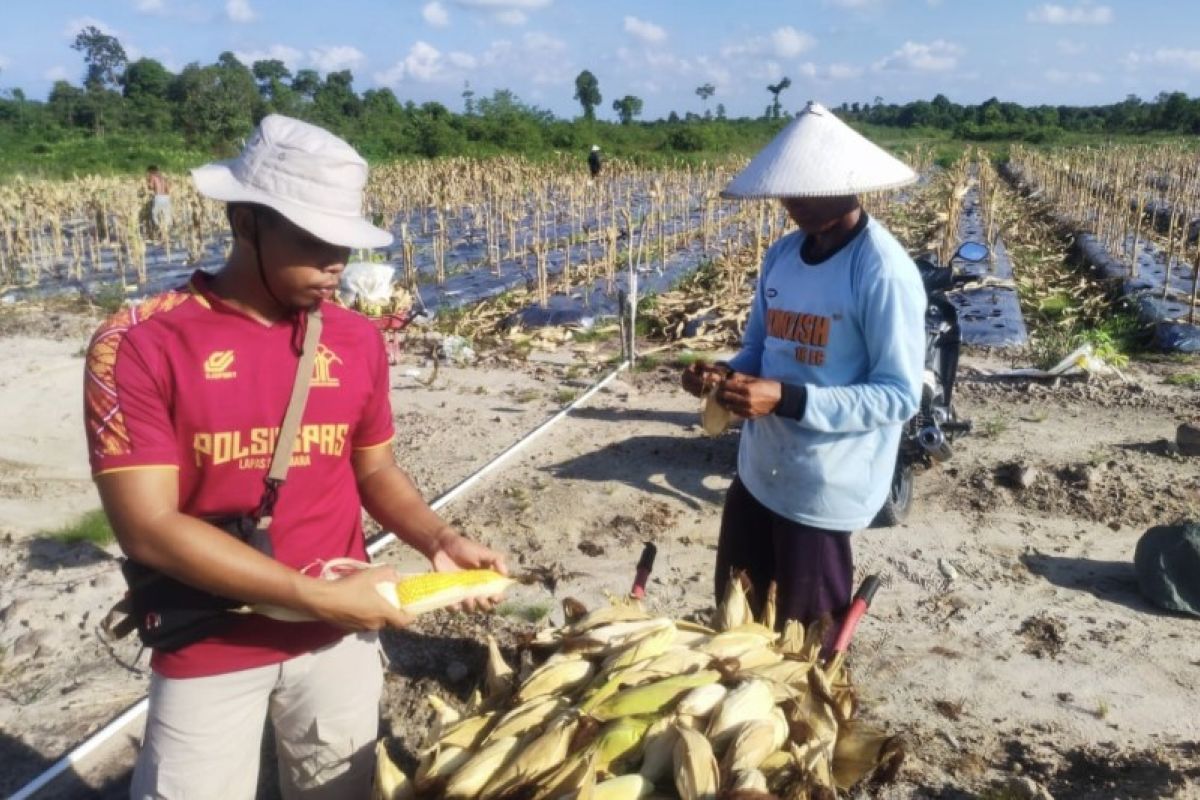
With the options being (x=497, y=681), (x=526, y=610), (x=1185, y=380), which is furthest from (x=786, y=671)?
(x=1185, y=380)

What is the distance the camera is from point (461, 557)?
217 cm

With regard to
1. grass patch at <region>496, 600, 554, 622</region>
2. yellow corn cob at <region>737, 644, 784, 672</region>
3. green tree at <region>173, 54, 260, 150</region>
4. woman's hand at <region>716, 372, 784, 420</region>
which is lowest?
grass patch at <region>496, 600, 554, 622</region>

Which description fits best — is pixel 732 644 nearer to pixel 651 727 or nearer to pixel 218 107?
pixel 651 727

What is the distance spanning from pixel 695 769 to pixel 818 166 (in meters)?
1.65

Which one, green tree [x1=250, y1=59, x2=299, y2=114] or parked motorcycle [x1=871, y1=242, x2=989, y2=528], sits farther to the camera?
green tree [x1=250, y1=59, x2=299, y2=114]

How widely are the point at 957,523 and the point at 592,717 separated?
3699mm

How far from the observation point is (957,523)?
16.6ft

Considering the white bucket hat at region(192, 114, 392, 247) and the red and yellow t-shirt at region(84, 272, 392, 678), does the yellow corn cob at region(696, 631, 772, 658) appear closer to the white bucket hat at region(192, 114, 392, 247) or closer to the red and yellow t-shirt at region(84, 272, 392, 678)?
the red and yellow t-shirt at region(84, 272, 392, 678)

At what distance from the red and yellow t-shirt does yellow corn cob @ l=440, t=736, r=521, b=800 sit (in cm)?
43

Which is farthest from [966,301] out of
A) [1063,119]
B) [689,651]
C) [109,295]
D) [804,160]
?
[1063,119]

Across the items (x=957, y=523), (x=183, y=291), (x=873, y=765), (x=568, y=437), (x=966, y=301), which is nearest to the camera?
(x=183, y=291)

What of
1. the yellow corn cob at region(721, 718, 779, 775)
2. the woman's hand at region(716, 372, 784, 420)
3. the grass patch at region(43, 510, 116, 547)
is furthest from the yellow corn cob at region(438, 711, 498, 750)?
the grass patch at region(43, 510, 116, 547)

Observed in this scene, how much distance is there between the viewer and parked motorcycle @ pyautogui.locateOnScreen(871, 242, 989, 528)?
16.3ft

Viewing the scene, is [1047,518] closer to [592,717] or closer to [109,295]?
[592,717]
